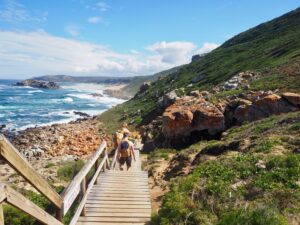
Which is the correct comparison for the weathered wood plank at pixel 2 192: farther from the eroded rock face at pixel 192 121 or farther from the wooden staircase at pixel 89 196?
the eroded rock face at pixel 192 121

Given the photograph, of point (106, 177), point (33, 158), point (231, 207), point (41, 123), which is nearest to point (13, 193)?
point (231, 207)

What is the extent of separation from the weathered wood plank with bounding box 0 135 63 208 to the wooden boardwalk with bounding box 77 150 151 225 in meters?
2.95

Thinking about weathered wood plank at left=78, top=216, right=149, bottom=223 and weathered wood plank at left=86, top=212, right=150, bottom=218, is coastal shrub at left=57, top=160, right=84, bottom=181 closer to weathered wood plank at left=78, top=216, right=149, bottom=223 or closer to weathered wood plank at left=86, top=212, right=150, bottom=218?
weathered wood plank at left=86, top=212, right=150, bottom=218

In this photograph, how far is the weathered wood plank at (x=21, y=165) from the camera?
3.72 metres

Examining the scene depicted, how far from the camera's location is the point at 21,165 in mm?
4105

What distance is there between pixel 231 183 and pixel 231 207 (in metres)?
1.38

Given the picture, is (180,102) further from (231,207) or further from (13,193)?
(13,193)

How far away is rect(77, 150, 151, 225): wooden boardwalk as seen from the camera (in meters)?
7.83

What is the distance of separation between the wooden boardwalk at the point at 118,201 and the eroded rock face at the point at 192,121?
10632 mm

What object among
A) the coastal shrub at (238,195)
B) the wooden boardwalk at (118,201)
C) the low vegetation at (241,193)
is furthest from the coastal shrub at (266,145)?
the wooden boardwalk at (118,201)

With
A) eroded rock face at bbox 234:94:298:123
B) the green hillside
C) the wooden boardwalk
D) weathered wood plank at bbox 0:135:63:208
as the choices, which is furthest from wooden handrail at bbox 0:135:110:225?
the green hillside

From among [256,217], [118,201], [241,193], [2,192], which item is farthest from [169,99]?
[2,192]

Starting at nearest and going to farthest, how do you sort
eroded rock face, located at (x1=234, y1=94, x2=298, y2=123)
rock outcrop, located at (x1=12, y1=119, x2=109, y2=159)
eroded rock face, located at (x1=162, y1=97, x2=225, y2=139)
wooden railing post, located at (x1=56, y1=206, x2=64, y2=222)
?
wooden railing post, located at (x1=56, y1=206, x2=64, y2=222)
eroded rock face, located at (x1=234, y1=94, x2=298, y2=123)
eroded rock face, located at (x1=162, y1=97, x2=225, y2=139)
rock outcrop, located at (x1=12, y1=119, x2=109, y2=159)

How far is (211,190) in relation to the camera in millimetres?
8250
